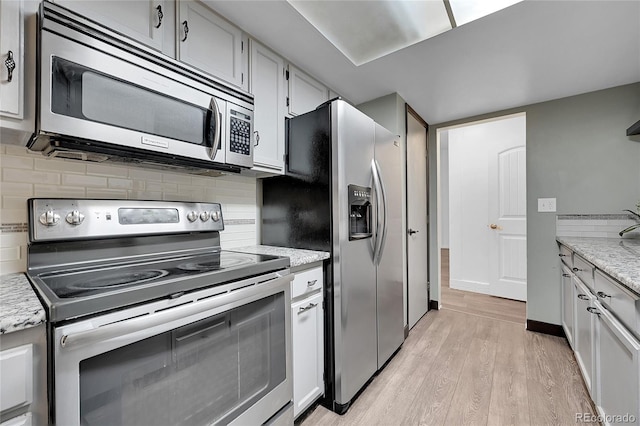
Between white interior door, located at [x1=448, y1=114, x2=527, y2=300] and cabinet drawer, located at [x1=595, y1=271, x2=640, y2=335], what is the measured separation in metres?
2.32

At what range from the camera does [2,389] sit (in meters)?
0.60

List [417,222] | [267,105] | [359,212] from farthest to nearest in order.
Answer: [417,222] → [359,212] → [267,105]

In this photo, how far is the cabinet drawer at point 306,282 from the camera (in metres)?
1.39

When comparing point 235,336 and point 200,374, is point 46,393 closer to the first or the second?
point 200,374

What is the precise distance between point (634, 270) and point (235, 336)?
1576 mm

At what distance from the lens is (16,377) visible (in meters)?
0.62

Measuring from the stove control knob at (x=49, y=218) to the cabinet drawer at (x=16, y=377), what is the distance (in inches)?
22.7

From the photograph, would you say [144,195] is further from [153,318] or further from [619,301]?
[619,301]

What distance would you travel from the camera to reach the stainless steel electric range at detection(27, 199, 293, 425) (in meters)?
0.70

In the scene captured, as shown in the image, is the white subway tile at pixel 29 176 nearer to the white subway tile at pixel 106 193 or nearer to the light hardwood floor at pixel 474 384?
the white subway tile at pixel 106 193

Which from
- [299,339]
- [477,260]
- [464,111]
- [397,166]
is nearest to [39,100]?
[299,339]

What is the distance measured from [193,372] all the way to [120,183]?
0.93 meters

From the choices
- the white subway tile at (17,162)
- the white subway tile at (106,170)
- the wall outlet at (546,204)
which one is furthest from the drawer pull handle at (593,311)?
the white subway tile at (17,162)

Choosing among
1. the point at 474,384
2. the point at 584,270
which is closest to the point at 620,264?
the point at 584,270
